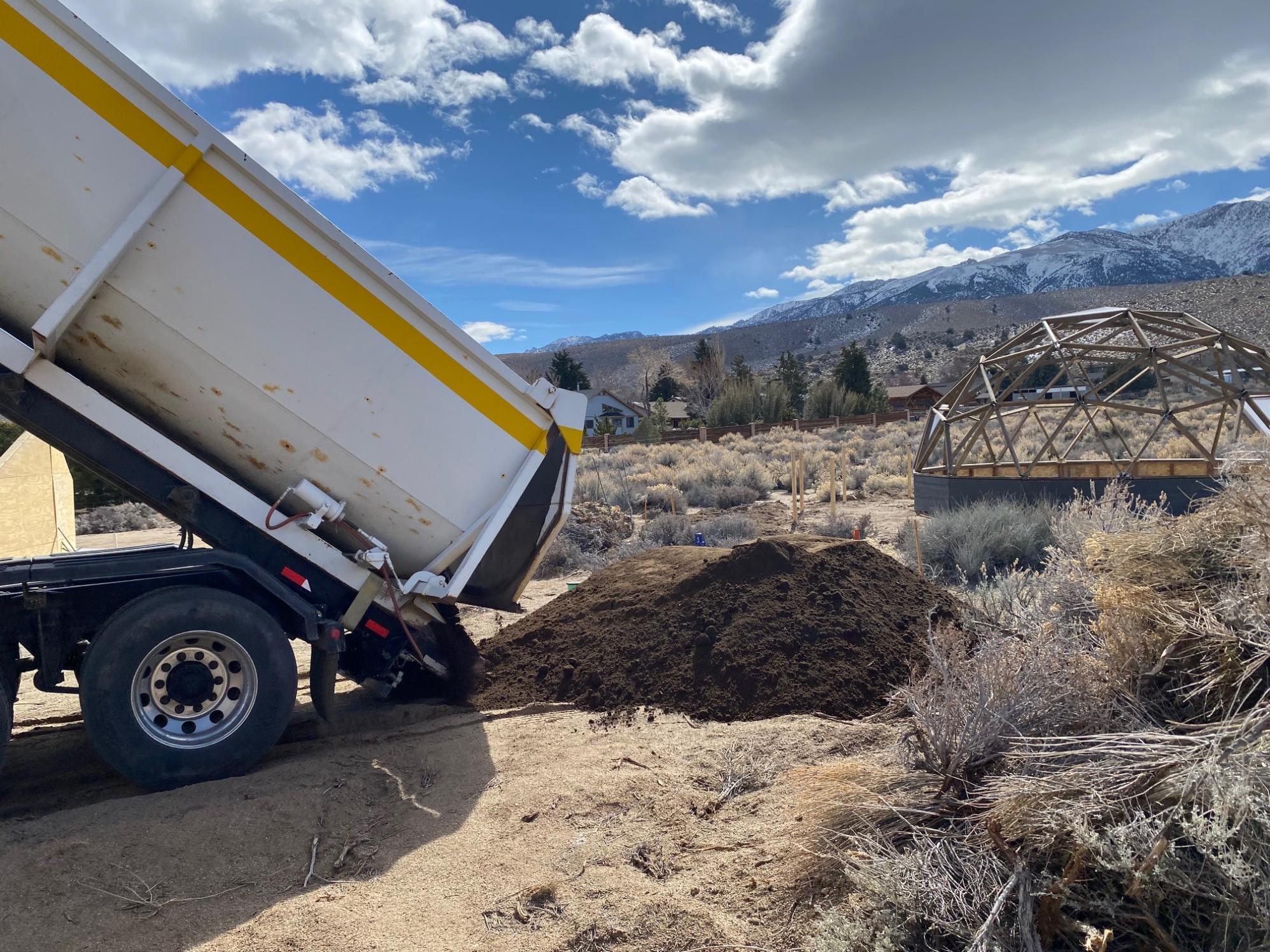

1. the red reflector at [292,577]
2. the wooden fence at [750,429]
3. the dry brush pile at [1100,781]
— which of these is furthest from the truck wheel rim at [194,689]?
the wooden fence at [750,429]

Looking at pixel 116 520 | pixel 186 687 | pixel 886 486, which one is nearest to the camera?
pixel 186 687

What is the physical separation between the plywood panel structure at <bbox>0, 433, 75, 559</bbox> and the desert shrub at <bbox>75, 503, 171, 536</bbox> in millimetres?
8442

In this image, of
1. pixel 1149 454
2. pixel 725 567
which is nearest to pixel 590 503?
pixel 725 567

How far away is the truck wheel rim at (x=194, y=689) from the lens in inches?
164

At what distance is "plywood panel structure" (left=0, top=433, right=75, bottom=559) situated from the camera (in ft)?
28.6

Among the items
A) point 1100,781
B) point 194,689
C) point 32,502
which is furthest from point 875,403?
point 1100,781

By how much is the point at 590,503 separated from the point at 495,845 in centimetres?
1145

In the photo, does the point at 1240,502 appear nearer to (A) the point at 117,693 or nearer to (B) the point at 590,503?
(A) the point at 117,693

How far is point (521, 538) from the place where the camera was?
5.46 m

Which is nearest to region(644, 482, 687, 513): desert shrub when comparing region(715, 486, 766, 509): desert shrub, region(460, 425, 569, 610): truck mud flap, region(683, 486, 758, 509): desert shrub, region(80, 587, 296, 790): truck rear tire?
region(683, 486, 758, 509): desert shrub

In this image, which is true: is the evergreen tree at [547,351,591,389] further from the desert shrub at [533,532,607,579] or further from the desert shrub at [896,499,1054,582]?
the desert shrub at [896,499,1054,582]

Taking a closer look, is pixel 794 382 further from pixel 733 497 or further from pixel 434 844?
pixel 434 844

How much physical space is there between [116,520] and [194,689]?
57.1 feet

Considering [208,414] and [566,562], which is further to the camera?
[566,562]
